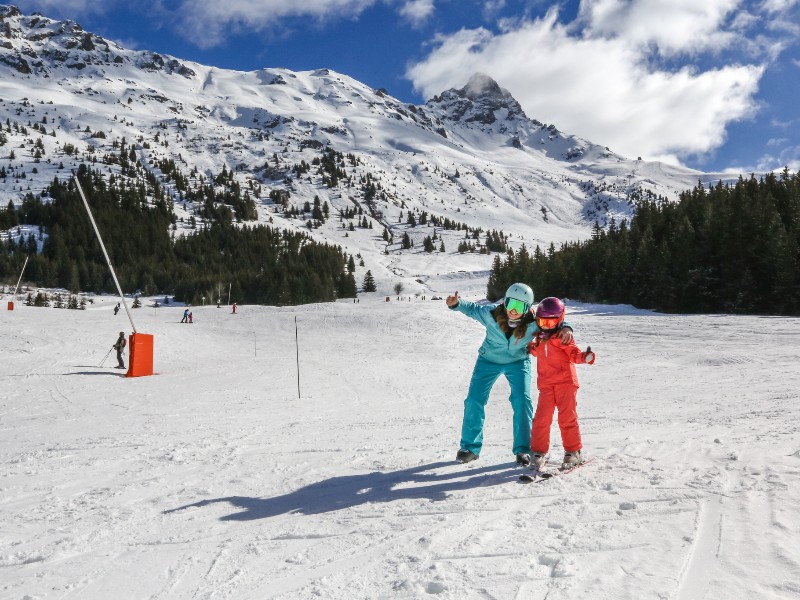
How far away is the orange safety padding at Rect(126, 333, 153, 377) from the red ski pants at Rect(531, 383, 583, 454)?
15.5 metres

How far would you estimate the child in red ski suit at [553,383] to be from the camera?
15.1 ft

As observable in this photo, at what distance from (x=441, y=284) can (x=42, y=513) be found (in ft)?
354

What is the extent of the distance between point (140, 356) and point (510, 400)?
15483mm

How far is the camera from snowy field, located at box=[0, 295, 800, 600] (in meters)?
2.72

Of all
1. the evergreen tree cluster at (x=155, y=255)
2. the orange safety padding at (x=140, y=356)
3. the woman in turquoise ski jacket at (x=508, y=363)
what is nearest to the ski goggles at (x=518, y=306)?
the woman in turquoise ski jacket at (x=508, y=363)

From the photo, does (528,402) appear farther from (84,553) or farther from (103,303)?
(103,303)

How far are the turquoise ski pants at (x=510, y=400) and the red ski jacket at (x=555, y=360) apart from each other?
29cm

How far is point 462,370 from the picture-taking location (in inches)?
653

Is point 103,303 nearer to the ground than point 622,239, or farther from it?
nearer to the ground

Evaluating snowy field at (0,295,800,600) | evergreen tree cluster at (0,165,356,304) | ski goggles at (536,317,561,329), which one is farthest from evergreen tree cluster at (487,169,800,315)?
evergreen tree cluster at (0,165,356,304)

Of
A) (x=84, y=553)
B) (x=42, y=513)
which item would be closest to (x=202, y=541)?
(x=84, y=553)

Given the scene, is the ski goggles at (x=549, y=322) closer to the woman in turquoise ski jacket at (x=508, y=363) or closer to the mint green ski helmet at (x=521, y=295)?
the woman in turquoise ski jacket at (x=508, y=363)

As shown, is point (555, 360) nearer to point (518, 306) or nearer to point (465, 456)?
point (518, 306)

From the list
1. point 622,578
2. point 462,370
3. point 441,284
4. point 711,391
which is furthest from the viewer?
point 441,284
